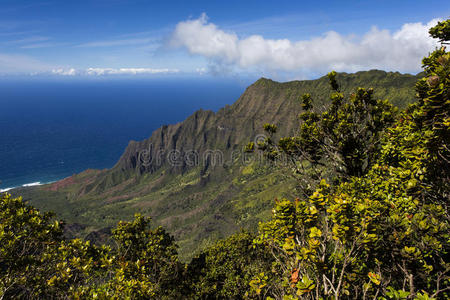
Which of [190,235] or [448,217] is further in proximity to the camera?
[190,235]

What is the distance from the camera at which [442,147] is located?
7.14 m

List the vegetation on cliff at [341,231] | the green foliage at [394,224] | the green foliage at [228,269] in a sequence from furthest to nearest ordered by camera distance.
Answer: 1. the green foliage at [228,269]
2. the vegetation on cliff at [341,231]
3. the green foliage at [394,224]

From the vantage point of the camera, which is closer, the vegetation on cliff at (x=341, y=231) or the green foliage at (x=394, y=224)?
the green foliage at (x=394, y=224)

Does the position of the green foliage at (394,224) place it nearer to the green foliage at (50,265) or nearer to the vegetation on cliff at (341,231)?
the vegetation on cliff at (341,231)

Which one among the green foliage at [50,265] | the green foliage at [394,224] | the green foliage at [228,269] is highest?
the green foliage at [394,224]

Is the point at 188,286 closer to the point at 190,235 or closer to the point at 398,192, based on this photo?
the point at 398,192

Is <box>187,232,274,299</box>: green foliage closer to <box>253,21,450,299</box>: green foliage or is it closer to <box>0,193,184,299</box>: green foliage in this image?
<box>0,193,184,299</box>: green foliage

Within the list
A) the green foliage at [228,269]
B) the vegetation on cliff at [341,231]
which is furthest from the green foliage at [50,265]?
the green foliage at [228,269]

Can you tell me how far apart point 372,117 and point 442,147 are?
7.82 m

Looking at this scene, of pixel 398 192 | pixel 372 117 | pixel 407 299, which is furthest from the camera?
pixel 372 117

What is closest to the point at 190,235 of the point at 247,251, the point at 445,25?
the point at 247,251

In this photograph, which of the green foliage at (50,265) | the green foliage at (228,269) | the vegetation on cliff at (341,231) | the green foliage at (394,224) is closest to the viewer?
the green foliage at (394,224)

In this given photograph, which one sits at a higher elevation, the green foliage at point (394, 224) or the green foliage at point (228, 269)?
the green foliage at point (394, 224)

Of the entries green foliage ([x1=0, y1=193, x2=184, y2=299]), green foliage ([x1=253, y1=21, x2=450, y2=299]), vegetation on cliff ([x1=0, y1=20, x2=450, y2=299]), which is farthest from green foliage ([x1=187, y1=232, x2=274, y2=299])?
green foliage ([x1=253, y1=21, x2=450, y2=299])
